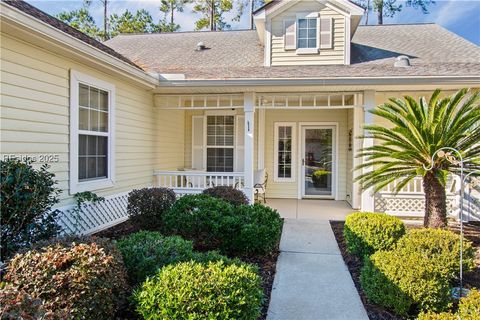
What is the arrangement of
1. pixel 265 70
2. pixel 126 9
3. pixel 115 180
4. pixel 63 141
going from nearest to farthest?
pixel 63 141 < pixel 115 180 < pixel 265 70 < pixel 126 9

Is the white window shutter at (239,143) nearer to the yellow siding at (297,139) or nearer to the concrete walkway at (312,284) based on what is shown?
the yellow siding at (297,139)

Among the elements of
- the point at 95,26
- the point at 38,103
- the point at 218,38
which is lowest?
the point at 38,103

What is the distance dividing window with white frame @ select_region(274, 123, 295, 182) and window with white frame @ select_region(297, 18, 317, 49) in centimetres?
238

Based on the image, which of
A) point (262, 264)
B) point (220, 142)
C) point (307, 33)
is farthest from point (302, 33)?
point (262, 264)

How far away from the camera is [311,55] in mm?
8844

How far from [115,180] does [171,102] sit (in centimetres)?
323

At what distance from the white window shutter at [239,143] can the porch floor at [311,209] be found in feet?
4.47

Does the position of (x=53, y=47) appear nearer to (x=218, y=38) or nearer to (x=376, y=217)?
(x=376, y=217)

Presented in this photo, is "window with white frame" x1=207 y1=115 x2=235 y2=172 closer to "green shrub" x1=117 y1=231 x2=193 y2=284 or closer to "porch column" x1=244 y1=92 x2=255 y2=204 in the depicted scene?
"porch column" x1=244 y1=92 x2=255 y2=204

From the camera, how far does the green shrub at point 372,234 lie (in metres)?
4.61

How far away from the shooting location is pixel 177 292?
2.63 meters

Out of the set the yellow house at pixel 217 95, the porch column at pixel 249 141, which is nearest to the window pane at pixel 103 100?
the yellow house at pixel 217 95

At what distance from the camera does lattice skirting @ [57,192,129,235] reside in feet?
17.6

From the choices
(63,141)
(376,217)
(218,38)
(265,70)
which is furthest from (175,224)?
(218,38)
